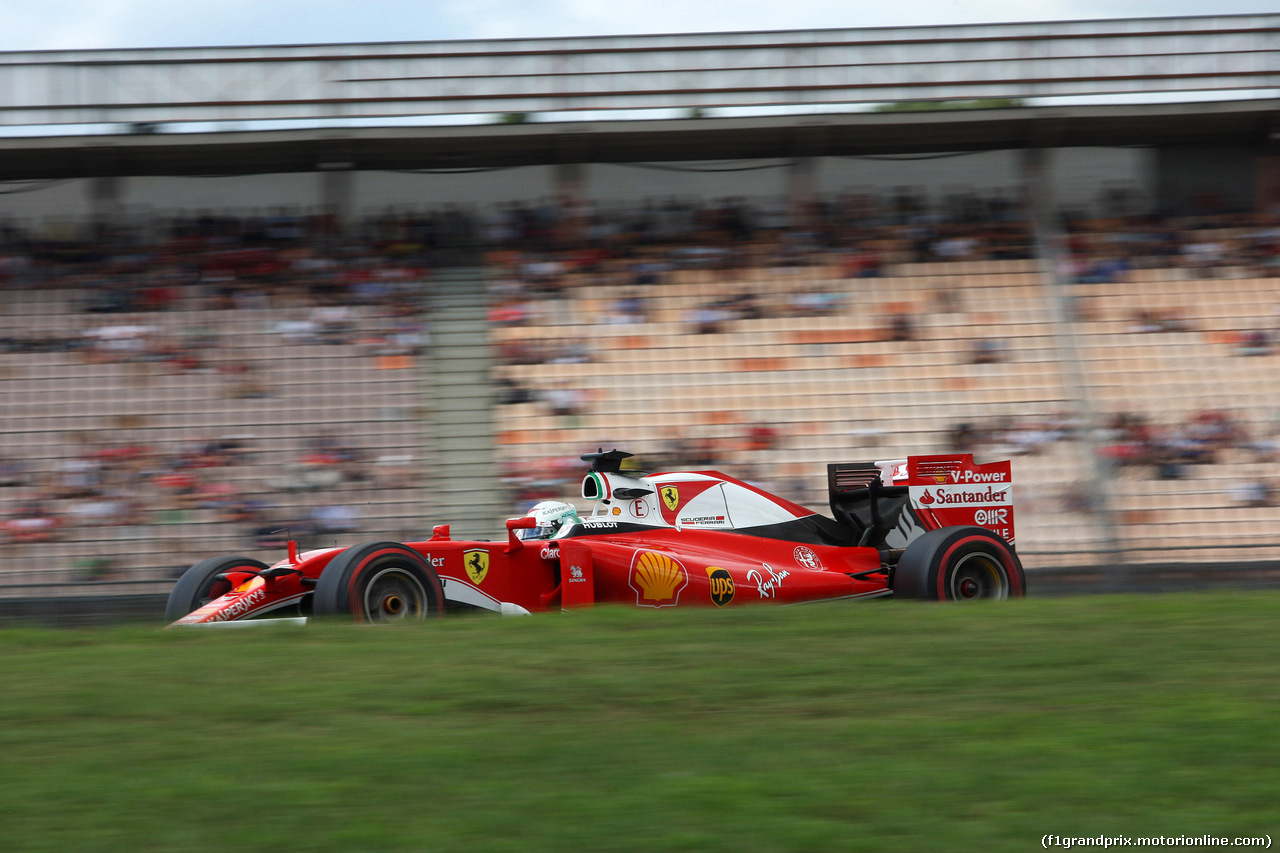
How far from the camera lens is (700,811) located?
3.61 metres

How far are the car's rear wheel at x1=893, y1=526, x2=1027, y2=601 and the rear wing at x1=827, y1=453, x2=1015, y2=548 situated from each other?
15.4 inches

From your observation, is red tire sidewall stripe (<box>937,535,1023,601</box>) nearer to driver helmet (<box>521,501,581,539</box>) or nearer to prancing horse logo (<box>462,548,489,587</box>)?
driver helmet (<box>521,501,581,539</box>)

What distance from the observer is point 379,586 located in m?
7.17

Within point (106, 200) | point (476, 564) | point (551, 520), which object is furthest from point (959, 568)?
point (106, 200)

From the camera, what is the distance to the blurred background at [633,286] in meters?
12.6

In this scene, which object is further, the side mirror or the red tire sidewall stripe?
the red tire sidewall stripe

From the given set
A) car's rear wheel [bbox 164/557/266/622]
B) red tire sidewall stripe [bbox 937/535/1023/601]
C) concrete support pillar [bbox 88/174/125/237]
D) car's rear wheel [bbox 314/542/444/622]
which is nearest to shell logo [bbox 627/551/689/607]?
car's rear wheel [bbox 314/542/444/622]

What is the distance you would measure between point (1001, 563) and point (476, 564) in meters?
4.03

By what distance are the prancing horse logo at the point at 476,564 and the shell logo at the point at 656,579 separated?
100 centimetres

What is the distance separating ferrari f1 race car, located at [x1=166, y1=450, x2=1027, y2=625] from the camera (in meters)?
7.29

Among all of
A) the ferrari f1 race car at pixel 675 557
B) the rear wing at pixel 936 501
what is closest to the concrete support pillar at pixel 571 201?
the ferrari f1 race car at pixel 675 557

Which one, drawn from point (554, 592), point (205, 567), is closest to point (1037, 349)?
point (554, 592)

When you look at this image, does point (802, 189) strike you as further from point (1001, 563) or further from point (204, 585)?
point (204, 585)

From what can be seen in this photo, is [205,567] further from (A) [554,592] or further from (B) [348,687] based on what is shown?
(B) [348,687]
